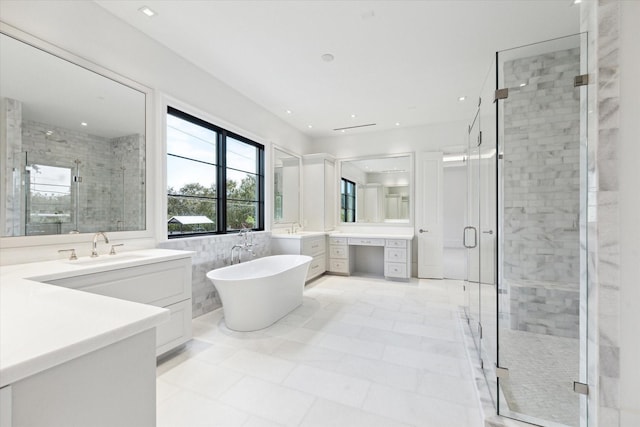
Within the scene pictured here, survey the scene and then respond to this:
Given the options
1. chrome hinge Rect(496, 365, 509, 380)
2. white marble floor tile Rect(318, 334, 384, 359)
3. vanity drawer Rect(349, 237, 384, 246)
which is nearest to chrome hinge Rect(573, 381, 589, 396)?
chrome hinge Rect(496, 365, 509, 380)

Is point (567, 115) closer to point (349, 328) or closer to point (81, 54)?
point (349, 328)

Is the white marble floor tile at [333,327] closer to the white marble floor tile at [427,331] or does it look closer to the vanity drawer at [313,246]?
the white marble floor tile at [427,331]

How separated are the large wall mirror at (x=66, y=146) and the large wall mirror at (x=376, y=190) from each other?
3.80m

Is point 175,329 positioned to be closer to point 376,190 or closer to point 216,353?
point 216,353

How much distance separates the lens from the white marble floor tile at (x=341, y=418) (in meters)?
1.52

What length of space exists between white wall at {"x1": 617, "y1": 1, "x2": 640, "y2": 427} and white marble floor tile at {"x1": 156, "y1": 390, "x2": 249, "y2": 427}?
183cm

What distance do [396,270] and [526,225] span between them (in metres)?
2.24

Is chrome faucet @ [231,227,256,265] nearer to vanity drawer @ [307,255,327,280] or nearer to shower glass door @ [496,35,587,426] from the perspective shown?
vanity drawer @ [307,255,327,280]

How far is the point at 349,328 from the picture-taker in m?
2.77

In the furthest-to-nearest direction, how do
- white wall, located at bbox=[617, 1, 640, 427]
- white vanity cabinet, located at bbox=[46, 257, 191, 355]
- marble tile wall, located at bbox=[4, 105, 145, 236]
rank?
marble tile wall, located at bbox=[4, 105, 145, 236] → white vanity cabinet, located at bbox=[46, 257, 191, 355] → white wall, located at bbox=[617, 1, 640, 427]

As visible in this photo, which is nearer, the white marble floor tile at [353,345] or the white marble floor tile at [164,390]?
the white marble floor tile at [164,390]

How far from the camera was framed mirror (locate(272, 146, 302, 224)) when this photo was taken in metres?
4.65

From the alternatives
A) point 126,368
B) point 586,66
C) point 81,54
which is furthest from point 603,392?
point 81,54

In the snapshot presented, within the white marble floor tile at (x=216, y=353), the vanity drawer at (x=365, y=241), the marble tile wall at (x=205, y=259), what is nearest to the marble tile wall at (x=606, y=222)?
the white marble floor tile at (x=216, y=353)
